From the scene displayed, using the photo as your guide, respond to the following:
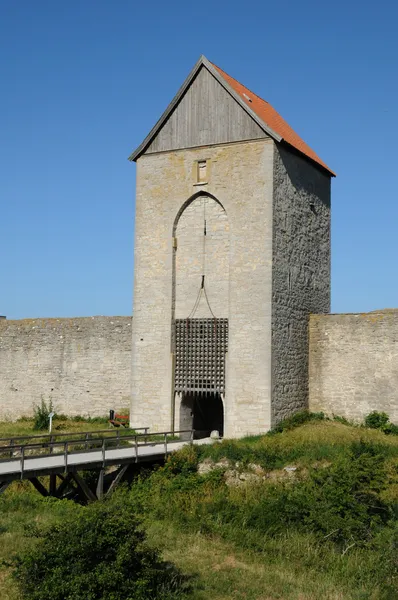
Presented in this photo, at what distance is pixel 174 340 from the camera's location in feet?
72.2

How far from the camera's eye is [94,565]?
30.6 feet

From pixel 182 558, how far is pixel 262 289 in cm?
1015

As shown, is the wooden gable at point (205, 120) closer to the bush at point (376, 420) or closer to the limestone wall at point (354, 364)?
the limestone wall at point (354, 364)

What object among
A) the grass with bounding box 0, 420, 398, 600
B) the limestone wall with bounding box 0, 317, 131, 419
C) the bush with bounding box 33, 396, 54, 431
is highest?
the limestone wall with bounding box 0, 317, 131, 419

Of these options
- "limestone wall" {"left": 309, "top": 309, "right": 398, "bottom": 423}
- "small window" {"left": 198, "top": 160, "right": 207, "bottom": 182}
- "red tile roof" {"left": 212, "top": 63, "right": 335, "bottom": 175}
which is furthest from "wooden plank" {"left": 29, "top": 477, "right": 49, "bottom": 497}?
"red tile roof" {"left": 212, "top": 63, "right": 335, "bottom": 175}

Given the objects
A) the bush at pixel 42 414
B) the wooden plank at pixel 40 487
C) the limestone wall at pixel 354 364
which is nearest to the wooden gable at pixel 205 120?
the limestone wall at pixel 354 364

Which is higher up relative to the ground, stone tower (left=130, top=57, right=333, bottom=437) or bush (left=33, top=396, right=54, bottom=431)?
stone tower (left=130, top=57, right=333, bottom=437)

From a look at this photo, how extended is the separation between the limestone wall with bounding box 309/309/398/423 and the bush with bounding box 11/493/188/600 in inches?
488

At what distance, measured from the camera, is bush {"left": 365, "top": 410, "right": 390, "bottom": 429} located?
68.5ft

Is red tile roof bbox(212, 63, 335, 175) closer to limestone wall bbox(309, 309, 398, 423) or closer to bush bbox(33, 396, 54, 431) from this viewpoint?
limestone wall bbox(309, 309, 398, 423)

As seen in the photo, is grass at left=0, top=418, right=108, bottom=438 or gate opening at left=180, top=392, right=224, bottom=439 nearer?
gate opening at left=180, top=392, right=224, bottom=439

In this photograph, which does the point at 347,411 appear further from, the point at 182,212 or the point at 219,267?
the point at 182,212

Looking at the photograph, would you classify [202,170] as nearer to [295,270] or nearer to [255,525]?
[295,270]

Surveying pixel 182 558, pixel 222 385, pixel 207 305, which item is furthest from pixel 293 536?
pixel 207 305
